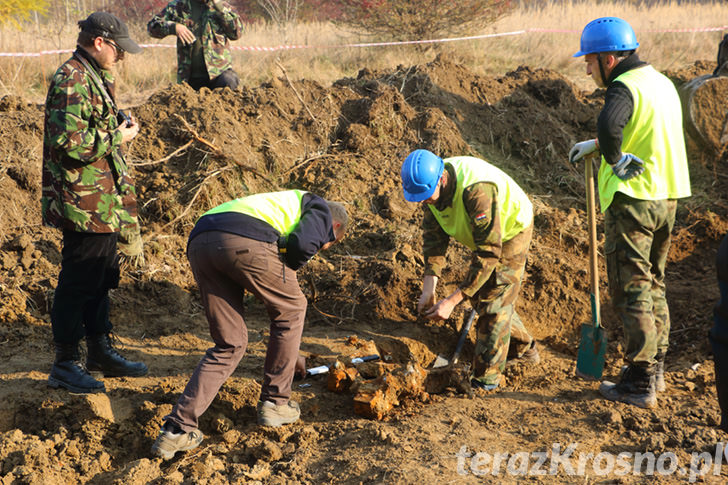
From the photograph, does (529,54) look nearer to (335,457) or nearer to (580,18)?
(580,18)

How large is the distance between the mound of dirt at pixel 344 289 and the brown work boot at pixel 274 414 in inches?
2.6

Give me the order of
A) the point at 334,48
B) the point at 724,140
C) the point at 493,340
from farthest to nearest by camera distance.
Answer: the point at 334,48 → the point at 724,140 → the point at 493,340

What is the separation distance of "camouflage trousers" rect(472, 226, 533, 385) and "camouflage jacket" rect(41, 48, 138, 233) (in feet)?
8.18

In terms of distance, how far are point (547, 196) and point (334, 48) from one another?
752cm

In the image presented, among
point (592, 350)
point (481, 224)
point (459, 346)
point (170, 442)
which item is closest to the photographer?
point (170, 442)

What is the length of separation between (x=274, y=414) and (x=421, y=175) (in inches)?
66.5

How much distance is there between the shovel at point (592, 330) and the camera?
447cm

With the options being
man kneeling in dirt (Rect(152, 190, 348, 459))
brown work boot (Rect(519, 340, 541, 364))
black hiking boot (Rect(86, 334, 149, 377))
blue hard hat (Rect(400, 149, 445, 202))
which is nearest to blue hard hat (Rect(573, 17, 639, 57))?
blue hard hat (Rect(400, 149, 445, 202))

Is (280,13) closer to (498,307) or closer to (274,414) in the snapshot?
(498,307)

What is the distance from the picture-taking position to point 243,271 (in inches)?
136

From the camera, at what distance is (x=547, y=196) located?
774 cm

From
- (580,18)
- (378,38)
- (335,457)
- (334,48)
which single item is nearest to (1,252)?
(335,457)

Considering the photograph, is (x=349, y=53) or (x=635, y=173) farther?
(x=349, y=53)

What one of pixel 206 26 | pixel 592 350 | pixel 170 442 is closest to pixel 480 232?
pixel 592 350
